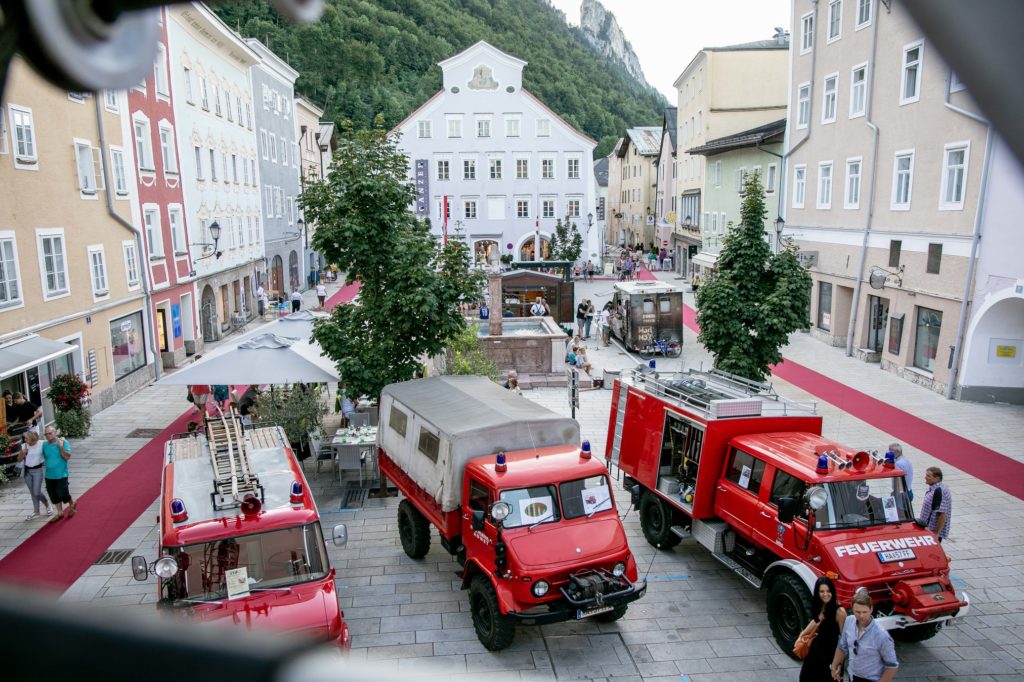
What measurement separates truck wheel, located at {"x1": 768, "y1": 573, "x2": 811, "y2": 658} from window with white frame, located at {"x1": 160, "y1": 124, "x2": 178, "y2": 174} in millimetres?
24740

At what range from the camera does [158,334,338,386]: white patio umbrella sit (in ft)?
Result: 48.6

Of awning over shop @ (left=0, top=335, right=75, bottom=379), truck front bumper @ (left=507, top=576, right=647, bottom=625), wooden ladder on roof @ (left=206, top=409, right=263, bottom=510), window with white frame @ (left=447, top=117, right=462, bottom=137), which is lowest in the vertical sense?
truck front bumper @ (left=507, top=576, right=647, bottom=625)

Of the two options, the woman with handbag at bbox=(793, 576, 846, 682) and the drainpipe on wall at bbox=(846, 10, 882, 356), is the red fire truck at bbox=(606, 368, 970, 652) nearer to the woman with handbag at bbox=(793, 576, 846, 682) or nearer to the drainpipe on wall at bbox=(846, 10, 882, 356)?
the woman with handbag at bbox=(793, 576, 846, 682)

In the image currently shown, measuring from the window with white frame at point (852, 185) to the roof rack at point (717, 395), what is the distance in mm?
16394

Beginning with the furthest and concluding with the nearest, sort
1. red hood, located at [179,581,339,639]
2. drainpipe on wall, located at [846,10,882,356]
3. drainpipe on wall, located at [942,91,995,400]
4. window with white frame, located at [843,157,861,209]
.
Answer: window with white frame, located at [843,157,861,209] < drainpipe on wall, located at [846,10,882,356] < drainpipe on wall, located at [942,91,995,400] < red hood, located at [179,581,339,639]

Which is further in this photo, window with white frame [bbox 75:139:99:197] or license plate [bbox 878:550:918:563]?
window with white frame [bbox 75:139:99:197]

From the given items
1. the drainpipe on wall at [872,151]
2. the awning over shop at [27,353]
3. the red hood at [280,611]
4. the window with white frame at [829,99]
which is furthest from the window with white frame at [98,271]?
the window with white frame at [829,99]

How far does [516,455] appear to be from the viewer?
977 cm

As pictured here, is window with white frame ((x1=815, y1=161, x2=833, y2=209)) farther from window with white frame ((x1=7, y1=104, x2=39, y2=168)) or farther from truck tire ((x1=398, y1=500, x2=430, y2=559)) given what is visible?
window with white frame ((x1=7, y1=104, x2=39, y2=168))

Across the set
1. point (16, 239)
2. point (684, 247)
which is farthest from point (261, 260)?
point (684, 247)

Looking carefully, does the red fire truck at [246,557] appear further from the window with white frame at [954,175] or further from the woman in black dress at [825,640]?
the window with white frame at [954,175]

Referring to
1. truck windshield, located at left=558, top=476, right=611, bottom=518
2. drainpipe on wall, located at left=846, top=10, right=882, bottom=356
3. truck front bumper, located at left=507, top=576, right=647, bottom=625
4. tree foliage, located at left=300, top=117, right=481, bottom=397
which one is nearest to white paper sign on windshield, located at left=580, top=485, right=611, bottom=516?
truck windshield, located at left=558, top=476, right=611, bottom=518

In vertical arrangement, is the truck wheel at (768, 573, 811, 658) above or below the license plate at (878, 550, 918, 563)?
below

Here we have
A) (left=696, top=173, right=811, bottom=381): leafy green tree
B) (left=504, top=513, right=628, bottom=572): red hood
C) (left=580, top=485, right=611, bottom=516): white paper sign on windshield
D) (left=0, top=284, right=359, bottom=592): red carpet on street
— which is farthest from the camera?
(left=696, top=173, right=811, bottom=381): leafy green tree
